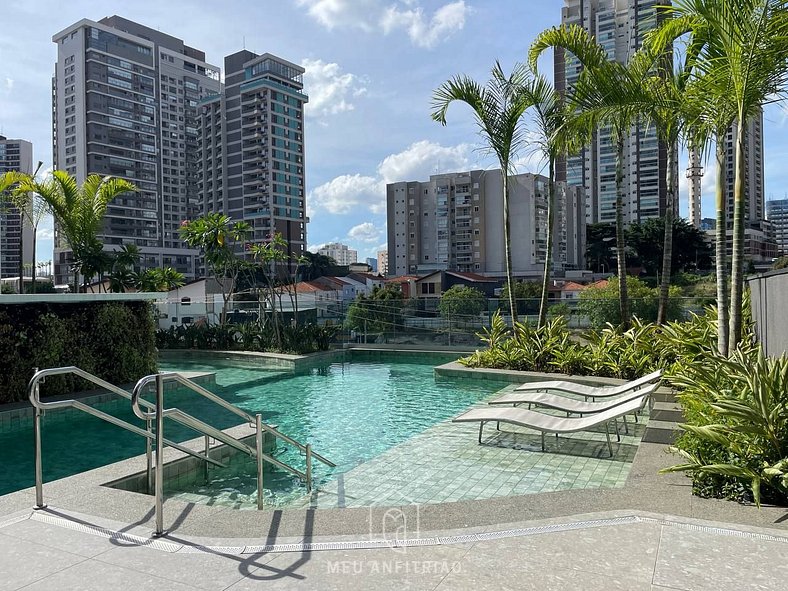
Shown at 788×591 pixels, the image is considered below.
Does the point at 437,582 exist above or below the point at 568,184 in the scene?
below

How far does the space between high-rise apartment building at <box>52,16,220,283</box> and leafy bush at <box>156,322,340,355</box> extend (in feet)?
253

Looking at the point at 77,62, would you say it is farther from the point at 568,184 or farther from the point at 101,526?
the point at 101,526

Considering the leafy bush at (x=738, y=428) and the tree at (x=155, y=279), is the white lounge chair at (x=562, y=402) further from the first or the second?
the tree at (x=155, y=279)

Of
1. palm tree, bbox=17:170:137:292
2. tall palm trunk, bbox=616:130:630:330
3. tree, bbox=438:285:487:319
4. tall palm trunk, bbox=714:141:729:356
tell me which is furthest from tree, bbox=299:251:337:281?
tall palm trunk, bbox=714:141:729:356

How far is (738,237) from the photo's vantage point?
604 centimetres

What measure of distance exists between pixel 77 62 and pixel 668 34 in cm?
10678

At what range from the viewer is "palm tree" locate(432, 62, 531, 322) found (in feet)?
40.2

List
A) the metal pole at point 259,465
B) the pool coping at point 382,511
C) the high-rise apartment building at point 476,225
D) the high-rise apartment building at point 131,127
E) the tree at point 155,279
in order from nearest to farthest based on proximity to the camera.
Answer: the pool coping at point 382,511 < the metal pole at point 259,465 < the tree at point 155,279 < the high-rise apartment building at point 131,127 < the high-rise apartment building at point 476,225

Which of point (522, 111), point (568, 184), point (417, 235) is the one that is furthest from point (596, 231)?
A: point (522, 111)

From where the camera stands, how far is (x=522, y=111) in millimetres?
12281

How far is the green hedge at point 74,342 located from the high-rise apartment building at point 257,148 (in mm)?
83711

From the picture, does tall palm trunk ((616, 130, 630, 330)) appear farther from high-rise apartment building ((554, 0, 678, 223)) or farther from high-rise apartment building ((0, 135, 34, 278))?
high-rise apartment building ((554, 0, 678, 223))

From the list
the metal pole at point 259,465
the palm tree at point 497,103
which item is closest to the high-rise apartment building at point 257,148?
the palm tree at point 497,103

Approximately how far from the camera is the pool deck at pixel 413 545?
9.86 feet
